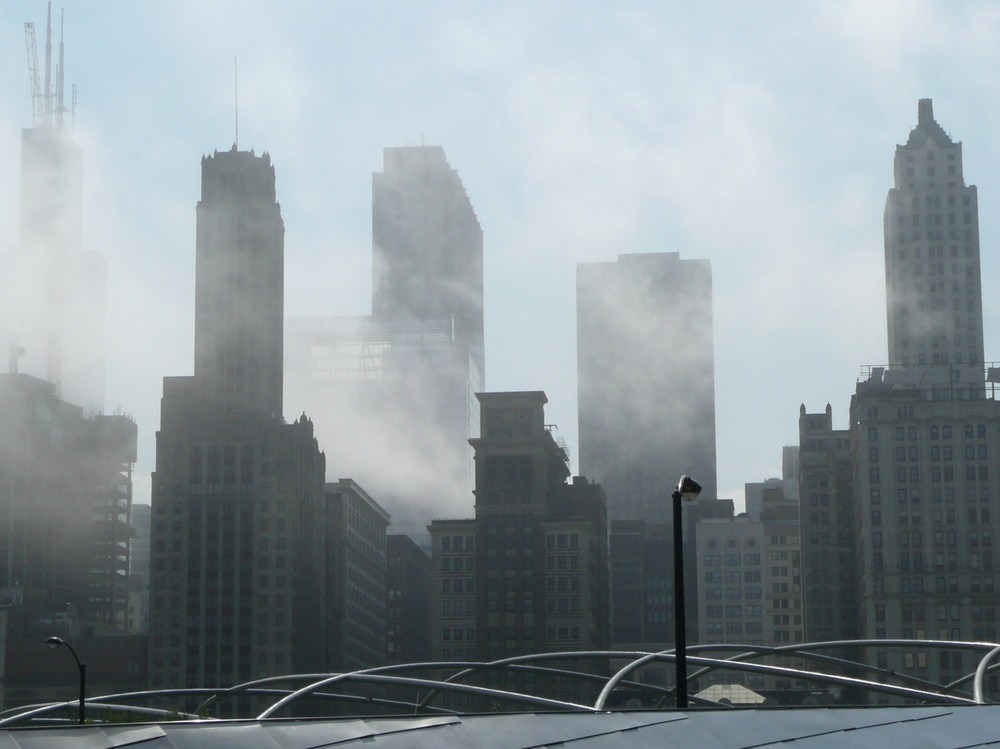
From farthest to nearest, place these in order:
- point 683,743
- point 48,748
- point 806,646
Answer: point 806,646
point 683,743
point 48,748

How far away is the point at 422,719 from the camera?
109ft

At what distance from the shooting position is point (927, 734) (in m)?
34.0

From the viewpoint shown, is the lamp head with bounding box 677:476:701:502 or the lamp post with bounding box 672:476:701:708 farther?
the lamp post with bounding box 672:476:701:708

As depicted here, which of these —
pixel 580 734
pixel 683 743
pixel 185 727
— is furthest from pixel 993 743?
pixel 185 727

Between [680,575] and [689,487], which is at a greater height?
[689,487]

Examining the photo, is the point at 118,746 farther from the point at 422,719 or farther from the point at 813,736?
the point at 813,736

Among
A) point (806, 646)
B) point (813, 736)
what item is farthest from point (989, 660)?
point (813, 736)

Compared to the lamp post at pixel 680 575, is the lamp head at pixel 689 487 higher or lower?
higher

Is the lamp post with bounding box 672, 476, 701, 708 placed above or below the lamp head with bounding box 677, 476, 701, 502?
below

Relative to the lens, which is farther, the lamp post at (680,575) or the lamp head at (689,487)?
the lamp post at (680,575)

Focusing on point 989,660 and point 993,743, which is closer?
point 993,743

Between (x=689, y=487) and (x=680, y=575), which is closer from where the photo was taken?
(x=689, y=487)

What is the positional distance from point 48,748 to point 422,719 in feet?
25.2

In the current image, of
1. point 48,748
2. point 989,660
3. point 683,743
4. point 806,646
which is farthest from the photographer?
point 806,646
